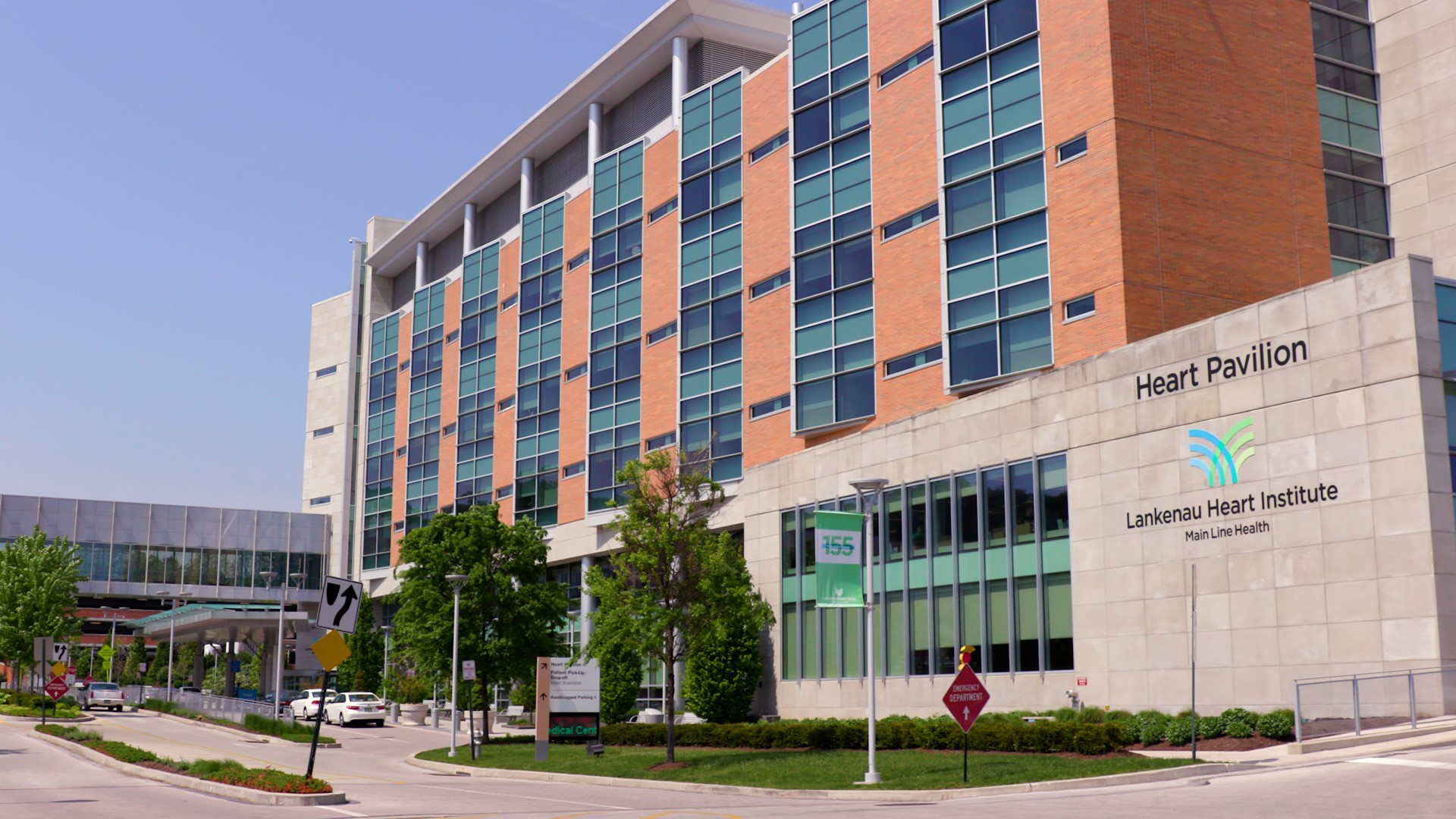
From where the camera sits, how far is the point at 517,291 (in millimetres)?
74375

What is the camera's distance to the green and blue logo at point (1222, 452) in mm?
31875

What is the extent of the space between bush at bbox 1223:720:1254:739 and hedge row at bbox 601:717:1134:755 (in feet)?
7.20

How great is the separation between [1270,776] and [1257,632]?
862 cm

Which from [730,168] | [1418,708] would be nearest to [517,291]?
[730,168]

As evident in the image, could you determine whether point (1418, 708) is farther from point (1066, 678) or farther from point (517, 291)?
point (517, 291)

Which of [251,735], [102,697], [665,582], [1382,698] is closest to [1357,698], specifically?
[1382,698]

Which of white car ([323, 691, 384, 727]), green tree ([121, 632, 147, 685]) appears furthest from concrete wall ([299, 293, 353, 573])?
white car ([323, 691, 384, 727])

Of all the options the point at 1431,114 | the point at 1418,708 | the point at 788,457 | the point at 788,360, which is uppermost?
the point at 1431,114

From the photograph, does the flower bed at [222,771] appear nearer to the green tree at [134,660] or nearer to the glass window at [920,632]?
the glass window at [920,632]

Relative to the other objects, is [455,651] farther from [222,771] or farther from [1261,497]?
[1261,497]

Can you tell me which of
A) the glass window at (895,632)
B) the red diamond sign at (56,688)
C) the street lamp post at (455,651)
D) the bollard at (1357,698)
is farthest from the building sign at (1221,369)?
the red diamond sign at (56,688)

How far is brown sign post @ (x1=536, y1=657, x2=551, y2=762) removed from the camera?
125ft

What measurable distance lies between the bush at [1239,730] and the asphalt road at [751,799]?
14.1 feet

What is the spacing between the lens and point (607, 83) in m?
68.1
